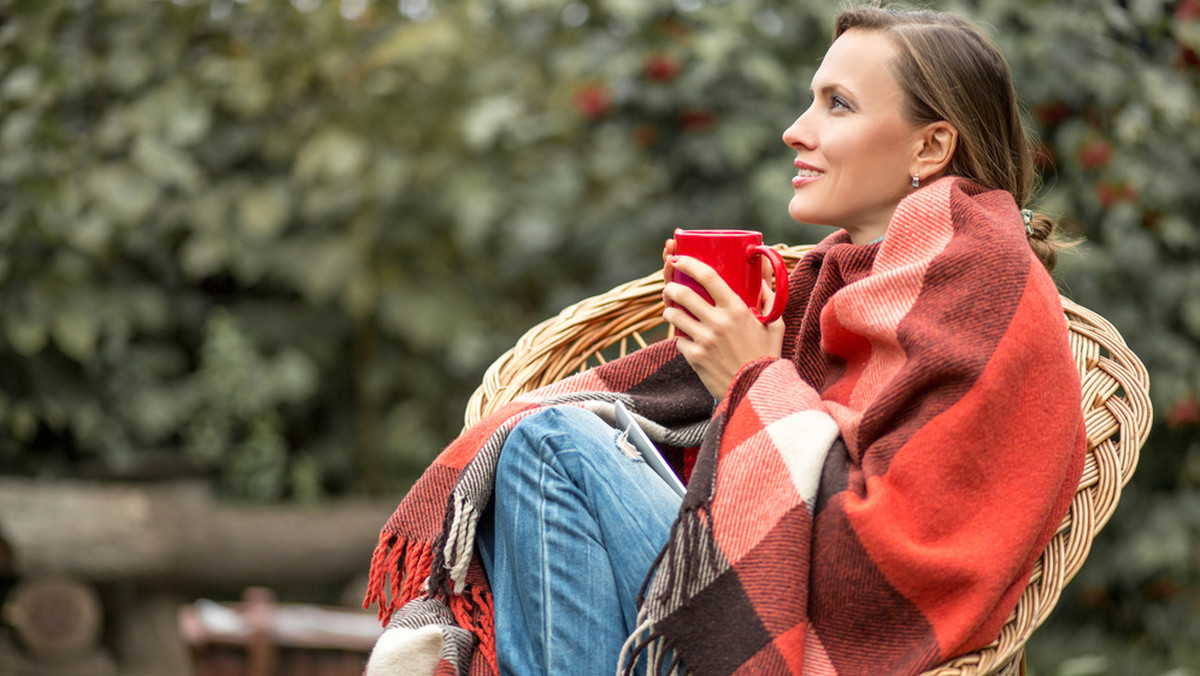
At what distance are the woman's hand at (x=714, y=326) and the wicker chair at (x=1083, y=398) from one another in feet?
1.22

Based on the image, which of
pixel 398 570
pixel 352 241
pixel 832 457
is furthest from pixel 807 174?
pixel 352 241

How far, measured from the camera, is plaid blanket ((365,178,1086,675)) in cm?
114

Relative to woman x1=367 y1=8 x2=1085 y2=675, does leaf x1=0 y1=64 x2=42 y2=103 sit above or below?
above

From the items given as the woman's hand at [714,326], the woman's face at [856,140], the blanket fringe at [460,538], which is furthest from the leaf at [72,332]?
the woman's face at [856,140]

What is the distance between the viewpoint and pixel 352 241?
327 cm

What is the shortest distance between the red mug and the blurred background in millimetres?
912

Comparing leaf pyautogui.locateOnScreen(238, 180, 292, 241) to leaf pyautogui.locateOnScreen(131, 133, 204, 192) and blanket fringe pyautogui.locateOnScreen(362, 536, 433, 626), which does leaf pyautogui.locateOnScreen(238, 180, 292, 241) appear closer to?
leaf pyautogui.locateOnScreen(131, 133, 204, 192)

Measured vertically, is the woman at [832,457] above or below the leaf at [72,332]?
above

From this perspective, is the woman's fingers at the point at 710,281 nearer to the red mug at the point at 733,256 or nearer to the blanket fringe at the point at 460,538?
the red mug at the point at 733,256

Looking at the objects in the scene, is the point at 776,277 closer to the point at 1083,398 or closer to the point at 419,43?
the point at 1083,398

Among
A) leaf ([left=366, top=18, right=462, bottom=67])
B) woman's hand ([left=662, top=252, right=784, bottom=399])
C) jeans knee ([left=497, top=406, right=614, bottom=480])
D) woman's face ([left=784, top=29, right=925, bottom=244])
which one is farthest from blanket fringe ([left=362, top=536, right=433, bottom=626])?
leaf ([left=366, top=18, right=462, bottom=67])

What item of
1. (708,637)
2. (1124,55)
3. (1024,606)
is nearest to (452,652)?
(708,637)

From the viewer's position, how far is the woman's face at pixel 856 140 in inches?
55.5

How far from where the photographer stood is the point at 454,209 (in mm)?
3168
